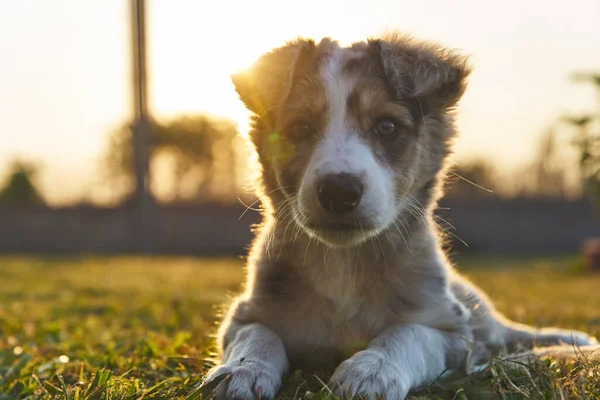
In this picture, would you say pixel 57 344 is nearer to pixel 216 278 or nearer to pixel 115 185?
pixel 216 278

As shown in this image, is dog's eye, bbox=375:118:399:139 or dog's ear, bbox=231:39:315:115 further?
dog's ear, bbox=231:39:315:115

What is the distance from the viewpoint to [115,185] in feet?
92.0

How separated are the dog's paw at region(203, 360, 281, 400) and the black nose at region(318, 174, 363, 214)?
90cm

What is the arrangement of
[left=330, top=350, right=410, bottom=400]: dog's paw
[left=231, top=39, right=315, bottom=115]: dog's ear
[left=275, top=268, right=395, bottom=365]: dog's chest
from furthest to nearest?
[left=231, top=39, right=315, bottom=115]: dog's ear, [left=275, top=268, right=395, bottom=365]: dog's chest, [left=330, top=350, right=410, bottom=400]: dog's paw

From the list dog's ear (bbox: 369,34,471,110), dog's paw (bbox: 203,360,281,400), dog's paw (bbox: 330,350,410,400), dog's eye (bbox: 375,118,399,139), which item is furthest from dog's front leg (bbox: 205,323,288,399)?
dog's ear (bbox: 369,34,471,110)

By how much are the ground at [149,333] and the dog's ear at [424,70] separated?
1.63 metres

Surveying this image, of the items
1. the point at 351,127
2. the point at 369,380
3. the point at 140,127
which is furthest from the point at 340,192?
the point at 140,127

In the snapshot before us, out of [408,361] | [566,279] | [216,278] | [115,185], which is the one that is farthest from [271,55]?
[115,185]

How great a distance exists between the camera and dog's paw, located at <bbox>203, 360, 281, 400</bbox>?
10.5 ft

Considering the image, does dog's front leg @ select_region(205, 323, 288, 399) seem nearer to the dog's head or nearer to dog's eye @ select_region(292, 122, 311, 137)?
the dog's head

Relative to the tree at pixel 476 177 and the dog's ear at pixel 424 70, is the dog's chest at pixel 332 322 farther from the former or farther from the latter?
the tree at pixel 476 177

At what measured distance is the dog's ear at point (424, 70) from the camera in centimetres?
403

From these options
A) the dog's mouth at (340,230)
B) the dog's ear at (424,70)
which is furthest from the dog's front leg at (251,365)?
the dog's ear at (424,70)

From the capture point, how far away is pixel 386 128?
4.06m
